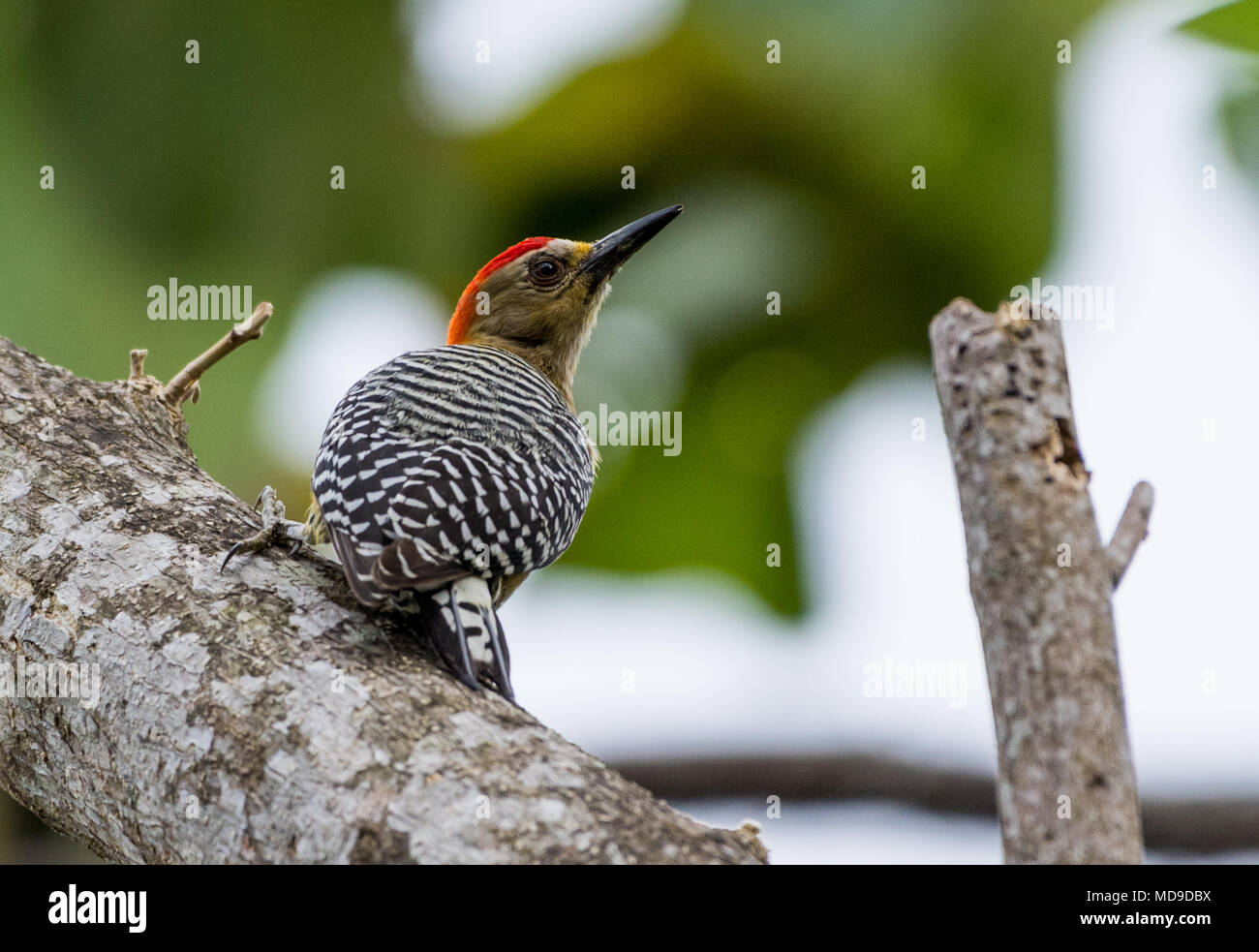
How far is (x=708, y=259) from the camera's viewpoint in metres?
7.04

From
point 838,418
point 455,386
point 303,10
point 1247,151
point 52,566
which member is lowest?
point 52,566

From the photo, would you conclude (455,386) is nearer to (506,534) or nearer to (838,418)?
(506,534)

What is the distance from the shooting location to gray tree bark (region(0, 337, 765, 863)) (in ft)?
7.34

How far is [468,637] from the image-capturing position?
9.93ft

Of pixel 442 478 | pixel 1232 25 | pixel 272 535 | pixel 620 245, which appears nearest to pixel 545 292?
pixel 620 245

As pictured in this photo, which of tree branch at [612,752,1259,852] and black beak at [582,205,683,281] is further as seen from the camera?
black beak at [582,205,683,281]

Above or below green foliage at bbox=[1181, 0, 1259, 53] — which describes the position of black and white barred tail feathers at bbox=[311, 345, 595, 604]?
below

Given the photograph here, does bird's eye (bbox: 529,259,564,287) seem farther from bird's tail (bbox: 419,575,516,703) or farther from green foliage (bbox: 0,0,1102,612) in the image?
bird's tail (bbox: 419,575,516,703)

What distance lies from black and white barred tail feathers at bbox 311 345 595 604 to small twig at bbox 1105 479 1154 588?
64.6 inches

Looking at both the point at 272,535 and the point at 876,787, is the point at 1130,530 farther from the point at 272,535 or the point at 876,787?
the point at 876,787

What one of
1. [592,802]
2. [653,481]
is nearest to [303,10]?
[653,481]

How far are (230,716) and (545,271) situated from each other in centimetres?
388

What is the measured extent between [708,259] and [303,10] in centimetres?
362

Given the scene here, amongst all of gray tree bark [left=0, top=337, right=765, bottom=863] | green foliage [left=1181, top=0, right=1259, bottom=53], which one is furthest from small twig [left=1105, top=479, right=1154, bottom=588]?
green foliage [left=1181, top=0, right=1259, bottom=53]
